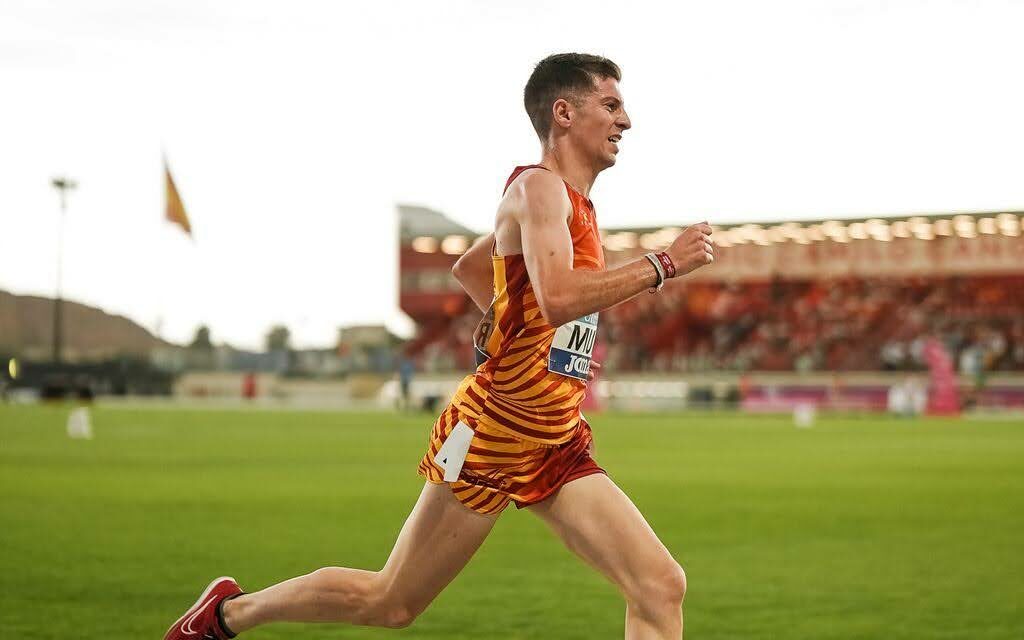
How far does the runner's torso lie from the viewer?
15.3 feet

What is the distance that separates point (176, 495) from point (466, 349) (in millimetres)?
53779

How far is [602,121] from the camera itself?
471 cm

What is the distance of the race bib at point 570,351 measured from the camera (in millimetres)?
4648

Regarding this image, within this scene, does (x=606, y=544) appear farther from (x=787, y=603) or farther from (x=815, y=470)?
(x=815, y=470)

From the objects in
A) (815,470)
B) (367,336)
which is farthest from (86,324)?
(815,470)

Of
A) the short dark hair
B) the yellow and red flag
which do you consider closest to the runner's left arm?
the short dark hair

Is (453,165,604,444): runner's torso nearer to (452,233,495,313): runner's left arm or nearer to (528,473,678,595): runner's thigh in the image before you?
(528,473,678,595): runner's thigh

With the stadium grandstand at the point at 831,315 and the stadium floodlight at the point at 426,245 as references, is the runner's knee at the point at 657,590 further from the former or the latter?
the stadium floodlight at the point at 426,245

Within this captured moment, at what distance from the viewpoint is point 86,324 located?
456ft

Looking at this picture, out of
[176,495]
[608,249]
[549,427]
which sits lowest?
[176,495]

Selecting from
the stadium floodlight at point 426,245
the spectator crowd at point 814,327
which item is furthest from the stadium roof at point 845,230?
the stadium floodlight at point 426,245

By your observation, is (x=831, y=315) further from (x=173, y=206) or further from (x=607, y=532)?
(x=607, y=532)

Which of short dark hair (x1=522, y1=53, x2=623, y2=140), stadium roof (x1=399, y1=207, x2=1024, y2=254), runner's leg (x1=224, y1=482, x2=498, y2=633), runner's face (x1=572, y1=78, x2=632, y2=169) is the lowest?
runner's leg (x1=224, y1=482, x2=498, y2=633)

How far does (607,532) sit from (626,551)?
0.09 m
